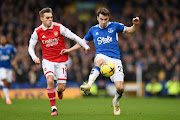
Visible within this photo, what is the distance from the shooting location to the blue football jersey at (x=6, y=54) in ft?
50.0

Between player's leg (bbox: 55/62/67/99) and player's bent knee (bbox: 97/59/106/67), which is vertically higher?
player's bent knee (bbox: 97/59/106/67)

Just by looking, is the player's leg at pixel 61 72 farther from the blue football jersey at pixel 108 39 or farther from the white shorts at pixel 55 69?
the blue football jersey at pixel 108 39

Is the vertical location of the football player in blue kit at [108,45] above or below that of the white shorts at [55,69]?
above

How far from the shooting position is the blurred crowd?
22.4 m

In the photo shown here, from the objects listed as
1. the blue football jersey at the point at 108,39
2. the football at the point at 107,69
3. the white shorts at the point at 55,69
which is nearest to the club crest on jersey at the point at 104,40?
the blue football jersey at the point at 108,39

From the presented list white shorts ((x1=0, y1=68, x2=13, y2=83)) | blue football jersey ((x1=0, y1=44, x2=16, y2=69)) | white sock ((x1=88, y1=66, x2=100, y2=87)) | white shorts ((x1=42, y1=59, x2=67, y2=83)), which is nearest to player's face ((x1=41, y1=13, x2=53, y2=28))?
white shorts ((x1=42, y1=59, x2=67, y2=83))

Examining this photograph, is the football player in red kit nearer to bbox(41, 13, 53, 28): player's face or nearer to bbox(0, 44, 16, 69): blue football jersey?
bbox(41, 13, 53, 28): player's face

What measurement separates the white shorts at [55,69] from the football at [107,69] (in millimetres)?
1337

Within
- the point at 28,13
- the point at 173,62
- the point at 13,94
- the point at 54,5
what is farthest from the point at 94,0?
the point at 13,94

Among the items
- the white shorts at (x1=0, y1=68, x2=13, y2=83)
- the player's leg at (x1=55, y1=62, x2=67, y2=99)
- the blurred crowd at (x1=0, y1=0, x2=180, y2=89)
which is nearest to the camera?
the player's leg at (x1=55, y1=62, x2=67, y2=99)

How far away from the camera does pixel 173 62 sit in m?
22.4

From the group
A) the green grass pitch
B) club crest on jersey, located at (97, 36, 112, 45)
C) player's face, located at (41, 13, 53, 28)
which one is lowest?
the green grass pitch

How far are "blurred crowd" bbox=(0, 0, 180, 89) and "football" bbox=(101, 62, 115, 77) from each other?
12521 mm

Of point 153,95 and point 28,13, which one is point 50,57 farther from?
point 28,13
